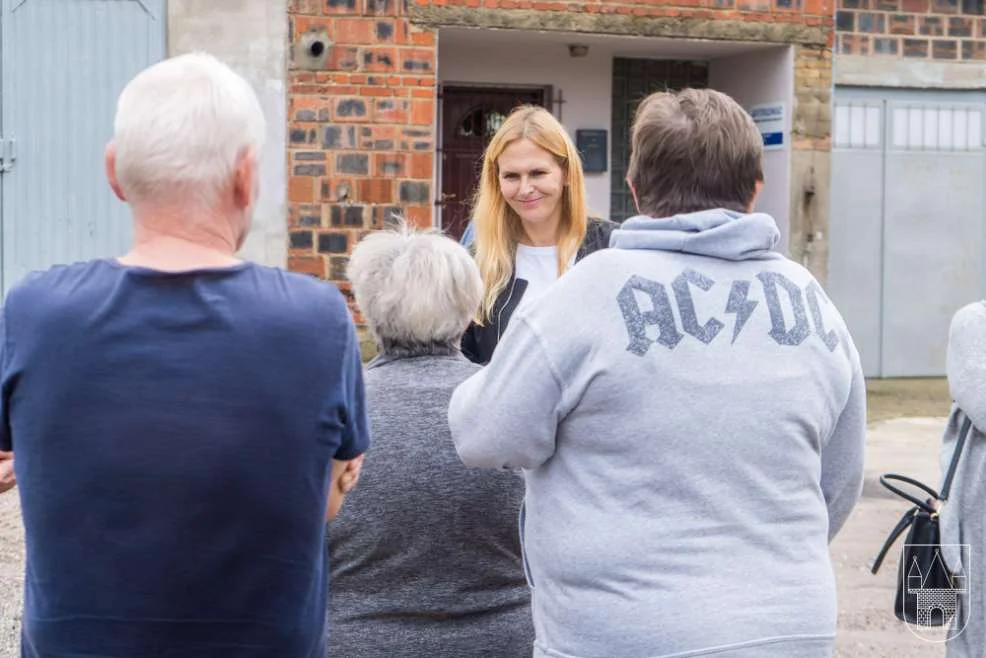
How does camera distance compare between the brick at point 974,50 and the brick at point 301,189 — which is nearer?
the brick at point 301,189

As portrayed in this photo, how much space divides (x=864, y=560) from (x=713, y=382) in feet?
14.3

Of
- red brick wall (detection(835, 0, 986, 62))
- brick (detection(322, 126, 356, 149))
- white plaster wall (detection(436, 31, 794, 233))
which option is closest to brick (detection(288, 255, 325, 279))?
brick (detection(322, 126, 356, 149))

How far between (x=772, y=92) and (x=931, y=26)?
1428 mm

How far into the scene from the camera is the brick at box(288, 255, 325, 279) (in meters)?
9.84

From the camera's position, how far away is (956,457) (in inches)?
148

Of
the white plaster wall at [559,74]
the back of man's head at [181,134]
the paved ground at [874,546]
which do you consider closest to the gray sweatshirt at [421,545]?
the back of man's head at [181,134]

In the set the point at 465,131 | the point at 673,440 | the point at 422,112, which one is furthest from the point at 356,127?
the point at 673,440

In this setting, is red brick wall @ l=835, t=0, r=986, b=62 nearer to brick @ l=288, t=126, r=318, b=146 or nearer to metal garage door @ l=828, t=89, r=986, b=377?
metal garage door @ l=828, t=89, r=986, b=377

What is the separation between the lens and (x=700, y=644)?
2242mm

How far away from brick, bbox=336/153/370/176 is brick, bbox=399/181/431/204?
0.28 meters

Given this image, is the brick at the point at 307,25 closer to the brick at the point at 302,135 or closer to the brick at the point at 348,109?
the brick at the point at 348,109

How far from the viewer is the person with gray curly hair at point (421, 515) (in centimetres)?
280

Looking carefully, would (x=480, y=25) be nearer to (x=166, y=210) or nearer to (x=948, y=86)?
(x=948, y=86)

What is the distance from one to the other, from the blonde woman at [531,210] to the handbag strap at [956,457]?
1143 millimetres
